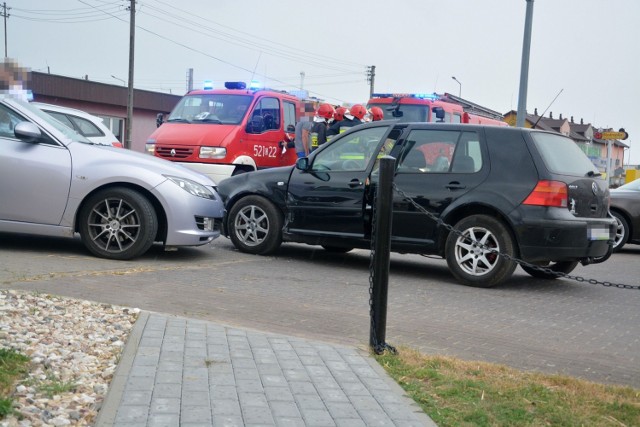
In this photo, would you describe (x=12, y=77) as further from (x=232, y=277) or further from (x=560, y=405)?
(x=560, y=405)

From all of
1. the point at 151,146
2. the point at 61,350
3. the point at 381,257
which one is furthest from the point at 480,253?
the point at 151,146

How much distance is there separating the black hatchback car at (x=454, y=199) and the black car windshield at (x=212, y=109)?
6.44m

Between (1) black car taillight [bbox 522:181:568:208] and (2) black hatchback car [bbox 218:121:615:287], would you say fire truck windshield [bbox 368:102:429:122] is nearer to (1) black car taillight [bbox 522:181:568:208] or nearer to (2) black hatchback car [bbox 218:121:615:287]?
(2) black hatchback car [bbox 218:121:615:287]

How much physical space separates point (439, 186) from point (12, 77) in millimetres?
5644

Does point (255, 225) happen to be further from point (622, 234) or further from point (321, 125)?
point (622, 234)

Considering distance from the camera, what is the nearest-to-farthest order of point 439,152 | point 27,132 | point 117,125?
point 27,132, point 439,152, point 117,125

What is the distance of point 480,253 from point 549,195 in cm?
95

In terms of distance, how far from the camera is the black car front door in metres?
9.68

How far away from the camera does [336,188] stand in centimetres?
984

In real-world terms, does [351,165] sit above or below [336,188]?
above

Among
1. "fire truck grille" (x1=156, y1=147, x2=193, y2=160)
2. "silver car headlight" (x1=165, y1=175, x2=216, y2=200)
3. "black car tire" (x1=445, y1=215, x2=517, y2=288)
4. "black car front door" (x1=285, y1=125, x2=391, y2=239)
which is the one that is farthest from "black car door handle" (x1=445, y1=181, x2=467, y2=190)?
"fire truck grille" (x1=156, y1=147, x2=193, y2=160)

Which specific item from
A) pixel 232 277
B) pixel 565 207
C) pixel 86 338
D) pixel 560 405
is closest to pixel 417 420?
pixel 560 405

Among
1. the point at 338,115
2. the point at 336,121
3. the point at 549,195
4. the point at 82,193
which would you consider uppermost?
the point at 338,115

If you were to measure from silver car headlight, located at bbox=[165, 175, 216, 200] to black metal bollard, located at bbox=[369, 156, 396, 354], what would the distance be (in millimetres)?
3993
